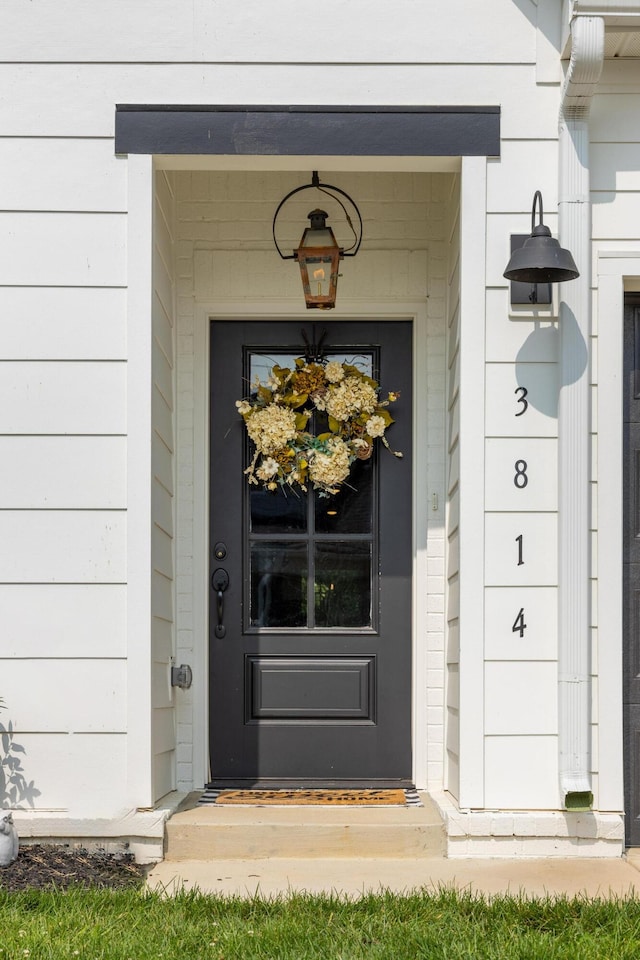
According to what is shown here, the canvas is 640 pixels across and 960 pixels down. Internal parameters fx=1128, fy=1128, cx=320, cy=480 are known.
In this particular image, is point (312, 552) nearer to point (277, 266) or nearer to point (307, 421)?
point (307, 421)

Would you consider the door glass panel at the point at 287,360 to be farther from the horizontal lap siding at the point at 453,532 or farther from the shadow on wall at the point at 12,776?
the shadow on wall at the point at 12,776

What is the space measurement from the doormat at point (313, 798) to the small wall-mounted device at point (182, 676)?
0.46m

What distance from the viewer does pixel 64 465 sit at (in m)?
4.12

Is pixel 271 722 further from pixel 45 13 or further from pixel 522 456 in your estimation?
pixel 45 13

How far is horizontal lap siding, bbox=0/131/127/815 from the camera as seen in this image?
13.3 feet

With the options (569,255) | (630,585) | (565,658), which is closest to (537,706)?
(565,658)

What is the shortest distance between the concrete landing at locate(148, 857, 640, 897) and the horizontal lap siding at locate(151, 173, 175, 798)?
0.44 metres

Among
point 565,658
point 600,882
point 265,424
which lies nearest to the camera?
point 600,882

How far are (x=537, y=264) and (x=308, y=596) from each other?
1835 millimetres

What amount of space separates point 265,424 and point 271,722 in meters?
1.28

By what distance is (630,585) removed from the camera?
4270mm

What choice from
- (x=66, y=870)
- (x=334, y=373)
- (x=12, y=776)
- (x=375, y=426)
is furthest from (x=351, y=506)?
(x=66, y=870)

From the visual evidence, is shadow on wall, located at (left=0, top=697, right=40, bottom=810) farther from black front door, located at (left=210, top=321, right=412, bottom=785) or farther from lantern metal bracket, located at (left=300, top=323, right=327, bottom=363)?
lantern metal bracket, located at (left=300, top=323, right=327, bottom=363)

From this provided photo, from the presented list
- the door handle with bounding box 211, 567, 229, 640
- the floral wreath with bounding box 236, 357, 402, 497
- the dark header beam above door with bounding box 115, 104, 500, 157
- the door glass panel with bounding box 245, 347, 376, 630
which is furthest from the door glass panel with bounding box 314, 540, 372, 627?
the dark header beam above door with bounding box 115, 104, 500, 157
